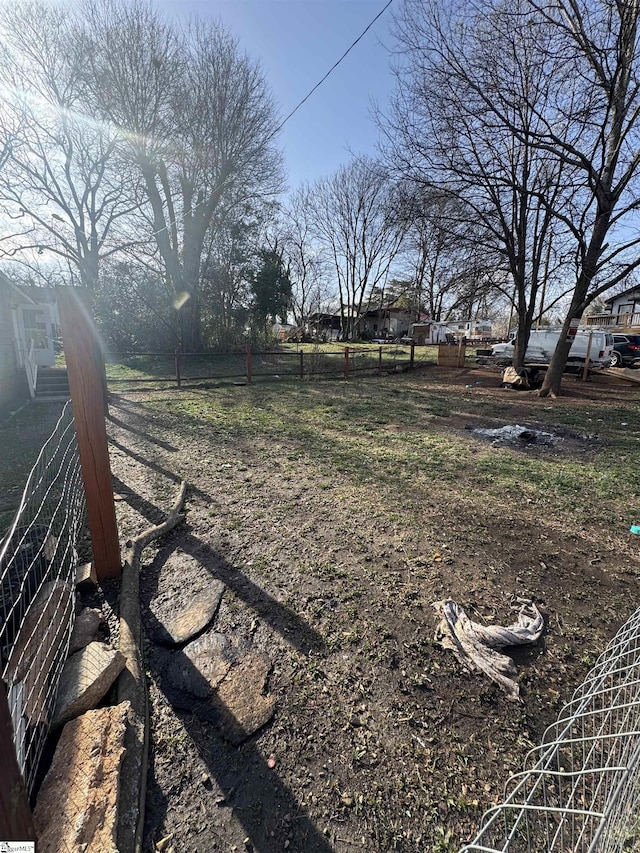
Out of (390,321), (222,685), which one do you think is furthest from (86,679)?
(390,321)

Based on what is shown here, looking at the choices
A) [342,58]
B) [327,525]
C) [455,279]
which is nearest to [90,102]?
[342,58]

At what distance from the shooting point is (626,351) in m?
19.5

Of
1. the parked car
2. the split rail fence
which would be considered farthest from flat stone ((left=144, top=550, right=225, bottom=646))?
the parked car

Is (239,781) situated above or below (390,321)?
below

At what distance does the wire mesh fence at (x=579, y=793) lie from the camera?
103cm

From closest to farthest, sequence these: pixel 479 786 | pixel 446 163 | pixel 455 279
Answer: pixel 479 786, pixel 446 163, pixel 455 279

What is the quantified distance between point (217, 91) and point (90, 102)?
15.5ft

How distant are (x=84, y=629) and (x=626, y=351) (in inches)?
990

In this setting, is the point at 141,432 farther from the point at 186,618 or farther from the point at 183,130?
the point at 183,130

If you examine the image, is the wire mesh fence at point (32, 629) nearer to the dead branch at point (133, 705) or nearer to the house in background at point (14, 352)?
the dead branch at point (133, 705)

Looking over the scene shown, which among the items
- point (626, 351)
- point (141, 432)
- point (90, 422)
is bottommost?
point (141, 432)

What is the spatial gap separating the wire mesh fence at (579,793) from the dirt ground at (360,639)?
0.08m

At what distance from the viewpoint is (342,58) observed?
608cm

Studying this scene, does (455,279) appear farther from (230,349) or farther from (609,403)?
(230,349)
